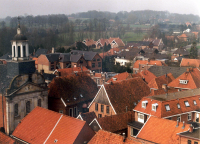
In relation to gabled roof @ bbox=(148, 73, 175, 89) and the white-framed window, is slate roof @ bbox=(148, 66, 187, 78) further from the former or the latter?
the white-framed window

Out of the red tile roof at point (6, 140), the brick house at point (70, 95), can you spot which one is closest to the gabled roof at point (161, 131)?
the red tile roof at point (6, 140)

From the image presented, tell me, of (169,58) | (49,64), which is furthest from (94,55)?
(169,58)

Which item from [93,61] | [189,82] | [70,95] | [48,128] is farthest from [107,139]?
[93,61]

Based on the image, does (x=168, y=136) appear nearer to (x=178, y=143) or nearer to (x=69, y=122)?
(x=178, y=143)

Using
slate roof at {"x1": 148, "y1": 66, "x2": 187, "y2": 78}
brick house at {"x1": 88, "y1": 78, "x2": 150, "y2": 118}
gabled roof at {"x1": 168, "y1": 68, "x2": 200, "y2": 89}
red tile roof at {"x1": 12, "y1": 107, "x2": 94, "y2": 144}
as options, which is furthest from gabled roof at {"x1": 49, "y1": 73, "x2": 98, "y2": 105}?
slate roof at {"x1": 148, "y1": 66, "x2": 187, "y2": 78}

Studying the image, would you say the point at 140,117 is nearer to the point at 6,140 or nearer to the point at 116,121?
the point at 116,121
